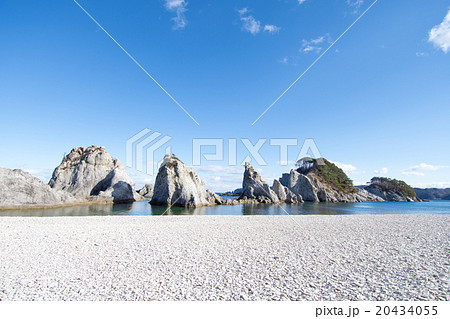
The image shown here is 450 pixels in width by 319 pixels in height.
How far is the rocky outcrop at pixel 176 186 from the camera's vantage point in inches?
1780

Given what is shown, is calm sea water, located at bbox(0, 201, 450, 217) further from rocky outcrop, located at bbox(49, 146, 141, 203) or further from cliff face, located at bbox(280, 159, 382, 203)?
cliff face, located at bbox(280, 159, 382, 203)

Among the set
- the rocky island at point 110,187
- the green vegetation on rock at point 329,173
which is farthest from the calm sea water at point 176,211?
the green vegetation on rock at point 329,173

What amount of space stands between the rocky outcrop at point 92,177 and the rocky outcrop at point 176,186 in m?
10.6

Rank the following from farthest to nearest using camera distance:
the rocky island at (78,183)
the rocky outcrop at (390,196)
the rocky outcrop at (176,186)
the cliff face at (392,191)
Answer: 1. the cliff face at (392,191)
2. the rocky outcrop at (390,196)
3. the rocky outcrop at (176,186)
4. the rocky island at (78,183)

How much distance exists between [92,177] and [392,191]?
152m

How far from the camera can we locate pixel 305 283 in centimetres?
599

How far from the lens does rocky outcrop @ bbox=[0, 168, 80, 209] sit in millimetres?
32500

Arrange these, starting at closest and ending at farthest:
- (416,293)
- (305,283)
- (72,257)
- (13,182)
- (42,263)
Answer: (416,293) < (305,283) < (42,263) < (72,257) < (13,182)

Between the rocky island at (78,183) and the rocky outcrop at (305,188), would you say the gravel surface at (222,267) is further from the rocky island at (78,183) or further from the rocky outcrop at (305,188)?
the rocky outcrop at (305,188)

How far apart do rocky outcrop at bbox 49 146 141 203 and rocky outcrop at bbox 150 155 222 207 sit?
10604mm

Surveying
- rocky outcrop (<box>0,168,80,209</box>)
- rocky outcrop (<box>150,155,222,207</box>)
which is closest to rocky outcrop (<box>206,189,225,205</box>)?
rocky outcrop (<box>150,155,222,207</box>)
